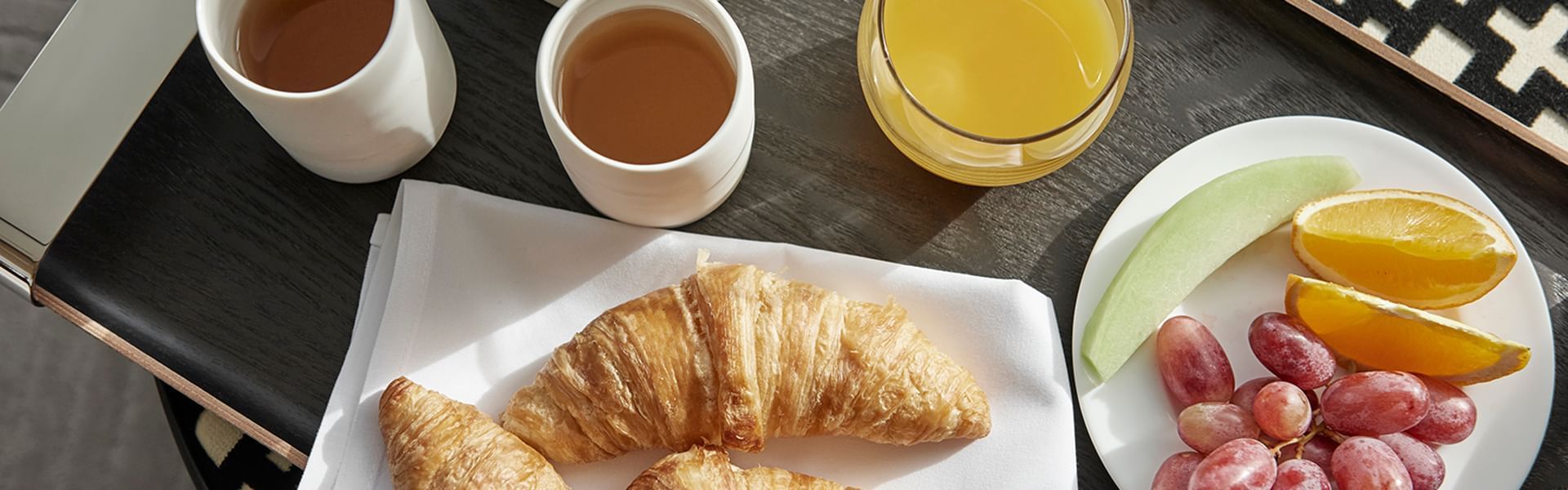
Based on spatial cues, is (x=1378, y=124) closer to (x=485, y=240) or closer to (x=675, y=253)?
(x=675, y=253)

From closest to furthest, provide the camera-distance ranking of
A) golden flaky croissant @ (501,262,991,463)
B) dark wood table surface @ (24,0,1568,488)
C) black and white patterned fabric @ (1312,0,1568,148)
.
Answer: golden flaky croissant @ (501,262,991,463)
dark wood table surface @ (24,0,1568,488)
black and white patterned fabric @ (1312,0,1568,148)

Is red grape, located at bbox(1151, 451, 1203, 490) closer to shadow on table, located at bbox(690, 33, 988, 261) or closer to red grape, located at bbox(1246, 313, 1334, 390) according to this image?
red grape, located at bbox(1246, 313, 1334, 390)

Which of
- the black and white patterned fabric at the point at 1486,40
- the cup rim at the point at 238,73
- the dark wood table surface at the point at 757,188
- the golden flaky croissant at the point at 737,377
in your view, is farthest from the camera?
the black and white patterned fabric at the point at 1486,40

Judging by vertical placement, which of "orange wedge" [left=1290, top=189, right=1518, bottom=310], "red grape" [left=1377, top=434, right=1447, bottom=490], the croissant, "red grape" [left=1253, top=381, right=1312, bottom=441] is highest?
"orange wedge" [left=1290, top=189, right=1518, bottom=310]

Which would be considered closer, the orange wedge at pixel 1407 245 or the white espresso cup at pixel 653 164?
the white espresso cup at pixel 653 164

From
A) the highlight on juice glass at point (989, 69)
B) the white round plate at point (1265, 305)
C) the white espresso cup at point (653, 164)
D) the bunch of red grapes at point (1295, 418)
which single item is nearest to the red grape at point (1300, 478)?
the bunch of red grapes at point (1295, 418)

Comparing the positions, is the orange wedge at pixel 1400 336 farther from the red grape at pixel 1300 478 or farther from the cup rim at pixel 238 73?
the cup rim at pixel 238 73

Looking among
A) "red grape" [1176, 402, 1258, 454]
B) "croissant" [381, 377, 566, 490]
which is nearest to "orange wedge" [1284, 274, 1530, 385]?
"red grape" [1176, 402, 1258, 454]
